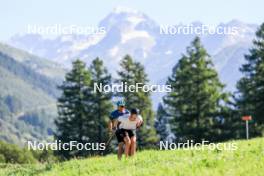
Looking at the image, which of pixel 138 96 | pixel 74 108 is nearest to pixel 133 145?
pixel 74 108

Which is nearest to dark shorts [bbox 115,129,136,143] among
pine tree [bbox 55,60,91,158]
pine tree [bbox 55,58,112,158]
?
pine tree [bbox 55,58,112,158]

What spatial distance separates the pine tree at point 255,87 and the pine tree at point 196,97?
2557 mm

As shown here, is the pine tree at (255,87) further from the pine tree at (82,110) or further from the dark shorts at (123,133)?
the dark shorts at (123,133)

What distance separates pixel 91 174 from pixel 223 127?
4815 centimetres

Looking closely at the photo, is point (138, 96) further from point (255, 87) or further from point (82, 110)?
point (255, 87)

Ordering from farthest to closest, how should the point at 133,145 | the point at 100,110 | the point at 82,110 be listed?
the point at 100,110 → the point at 82,110 → the point at 133,145

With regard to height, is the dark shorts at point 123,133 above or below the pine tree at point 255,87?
below

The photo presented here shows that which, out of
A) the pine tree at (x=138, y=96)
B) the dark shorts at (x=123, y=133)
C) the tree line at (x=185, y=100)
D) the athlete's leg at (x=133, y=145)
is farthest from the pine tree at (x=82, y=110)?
the dark shorts at (x=123, y=133)

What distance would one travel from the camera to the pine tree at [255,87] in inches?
2365

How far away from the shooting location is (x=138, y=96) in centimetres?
6919

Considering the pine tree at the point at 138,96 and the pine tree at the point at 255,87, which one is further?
the pine tree at the point at 138,96

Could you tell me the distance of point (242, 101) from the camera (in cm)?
6275

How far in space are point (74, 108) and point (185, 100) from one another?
512 inches

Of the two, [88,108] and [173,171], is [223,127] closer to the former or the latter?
[88,108]
